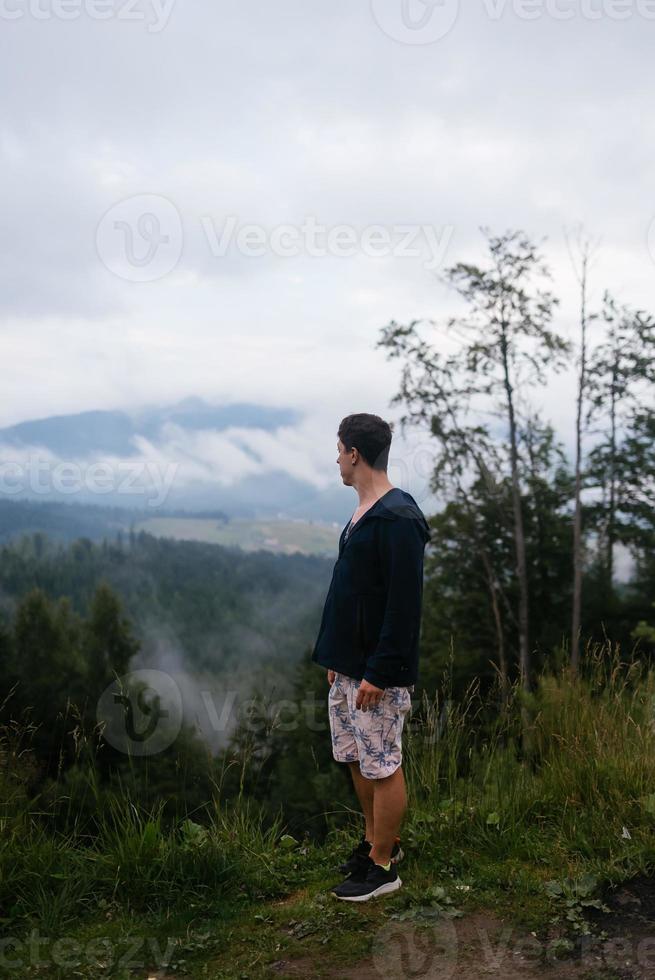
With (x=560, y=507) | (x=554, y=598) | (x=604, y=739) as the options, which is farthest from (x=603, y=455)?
(x=604, y=739)

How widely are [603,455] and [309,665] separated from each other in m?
16.1

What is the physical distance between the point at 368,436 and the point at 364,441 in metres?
0.02

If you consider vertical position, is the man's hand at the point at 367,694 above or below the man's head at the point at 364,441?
below

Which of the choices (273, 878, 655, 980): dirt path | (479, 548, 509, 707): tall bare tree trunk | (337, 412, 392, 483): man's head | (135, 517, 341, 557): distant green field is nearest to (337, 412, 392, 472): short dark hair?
(337, 412, 392, 483): man's head

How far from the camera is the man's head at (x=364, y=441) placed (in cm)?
339

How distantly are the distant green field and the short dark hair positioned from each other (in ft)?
286

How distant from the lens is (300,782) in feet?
98.3

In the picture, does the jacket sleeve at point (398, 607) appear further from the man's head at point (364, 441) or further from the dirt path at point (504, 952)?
the dirt path at point (504, 952)

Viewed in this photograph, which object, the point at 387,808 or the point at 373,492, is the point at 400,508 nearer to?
the point at 373,492

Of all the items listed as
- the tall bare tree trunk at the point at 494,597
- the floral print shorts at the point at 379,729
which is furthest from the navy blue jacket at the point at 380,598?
the tall bare tree trunk at the point at 494,597

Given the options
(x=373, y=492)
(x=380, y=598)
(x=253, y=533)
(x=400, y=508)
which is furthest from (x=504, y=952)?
(x=253, y=533)

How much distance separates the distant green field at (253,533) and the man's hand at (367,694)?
87.2 m

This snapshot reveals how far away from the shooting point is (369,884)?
342cm

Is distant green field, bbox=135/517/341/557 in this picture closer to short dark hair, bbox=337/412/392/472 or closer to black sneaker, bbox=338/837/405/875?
black sneaker, bbox=338/837/405/875
